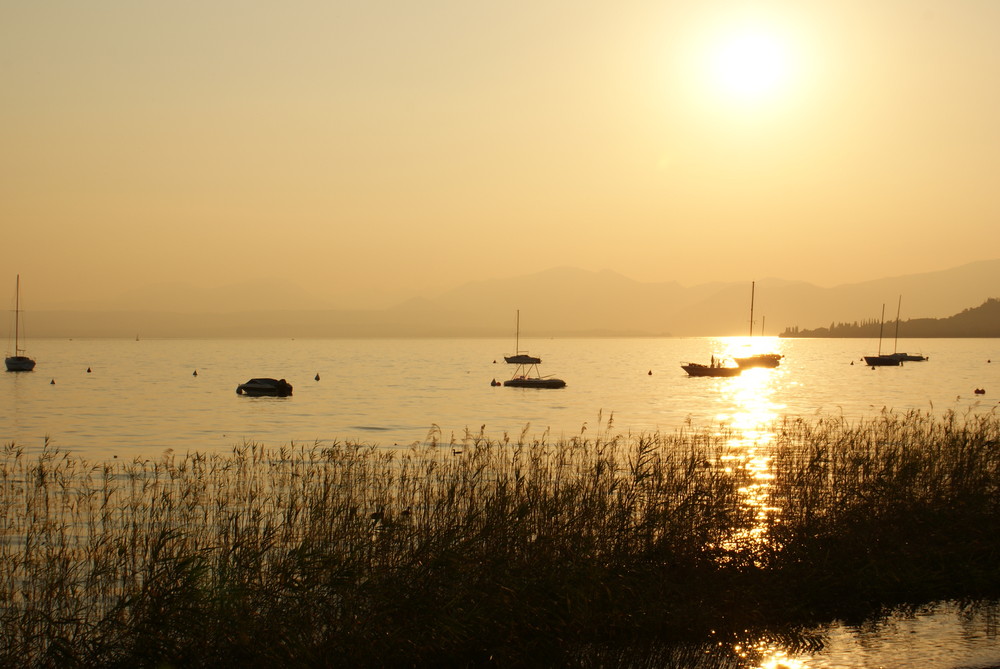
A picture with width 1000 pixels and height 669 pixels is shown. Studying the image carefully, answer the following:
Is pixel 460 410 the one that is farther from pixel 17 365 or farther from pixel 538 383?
pixel 17 365

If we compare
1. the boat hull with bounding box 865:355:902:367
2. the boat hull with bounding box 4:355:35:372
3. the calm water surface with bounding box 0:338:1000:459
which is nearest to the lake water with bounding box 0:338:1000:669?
the calm water surface with bounding box 0:338:1000:459

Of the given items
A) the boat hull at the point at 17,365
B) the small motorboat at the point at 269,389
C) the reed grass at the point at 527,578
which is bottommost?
the boat hull at the point at 17,365

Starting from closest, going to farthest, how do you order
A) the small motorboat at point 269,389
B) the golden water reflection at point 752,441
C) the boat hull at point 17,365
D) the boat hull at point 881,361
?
the golden water reflection at point 752,441, the small motorboat at point 269,389, the boat hull at point 17,365, the boat hull at point 881,361

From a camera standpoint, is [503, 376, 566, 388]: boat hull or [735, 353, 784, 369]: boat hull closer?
[503, 376, 566, 388]: boat hull

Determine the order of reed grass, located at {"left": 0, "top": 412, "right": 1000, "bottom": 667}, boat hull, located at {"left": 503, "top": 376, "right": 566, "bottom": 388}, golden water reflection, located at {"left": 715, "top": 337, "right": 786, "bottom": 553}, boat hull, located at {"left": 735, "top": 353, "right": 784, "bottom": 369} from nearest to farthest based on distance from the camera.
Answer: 1. reed grass, located at {"left": 0, "top": 412, "right": 1000, "bottom": 667}
2. golden water reflection, located at {"left": 715, "top": 337, "right": 786, "bottom": 553}
3. boat hull, located at {"left": 503, "top": 376, "right": 566, "bottom": 388}
4. boat hull, located at {"left": 735, "top": 353, "right": 784, "bottom": 369}

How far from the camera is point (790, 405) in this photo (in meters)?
95.2

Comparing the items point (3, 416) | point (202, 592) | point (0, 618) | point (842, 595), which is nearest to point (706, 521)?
point (842, 595)

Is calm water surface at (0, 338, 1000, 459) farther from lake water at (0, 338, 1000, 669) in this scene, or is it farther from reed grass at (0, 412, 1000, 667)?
reed grass at (0, 412, 1000, 667)

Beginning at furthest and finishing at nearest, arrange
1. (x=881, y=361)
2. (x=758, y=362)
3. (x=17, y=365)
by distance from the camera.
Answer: (x=881, y=361) < (x=758, y=362) < (x=17, y=365)

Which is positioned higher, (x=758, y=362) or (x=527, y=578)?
(x=527, y=578)

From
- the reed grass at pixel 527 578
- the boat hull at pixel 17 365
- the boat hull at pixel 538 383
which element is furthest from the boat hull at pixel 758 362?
the reed grass at pixel 527 578

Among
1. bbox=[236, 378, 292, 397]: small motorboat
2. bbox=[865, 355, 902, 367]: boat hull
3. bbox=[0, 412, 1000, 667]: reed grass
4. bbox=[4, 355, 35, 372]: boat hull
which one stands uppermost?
bbox=[0, 412, 1000, 667]: reed grass

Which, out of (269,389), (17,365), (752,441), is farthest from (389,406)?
(17,365)

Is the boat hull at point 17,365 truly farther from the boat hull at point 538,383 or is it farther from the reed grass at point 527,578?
the reed grass at point 527,578
